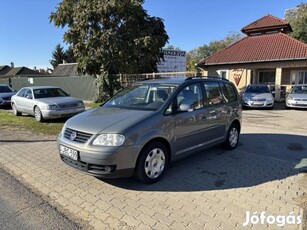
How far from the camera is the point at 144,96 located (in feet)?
16.8

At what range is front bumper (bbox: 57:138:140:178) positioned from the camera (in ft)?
12.7

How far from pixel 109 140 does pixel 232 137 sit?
140 inches

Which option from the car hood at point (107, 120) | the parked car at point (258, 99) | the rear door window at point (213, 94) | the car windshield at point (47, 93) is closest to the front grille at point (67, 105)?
the car windshield at point (47, 93)

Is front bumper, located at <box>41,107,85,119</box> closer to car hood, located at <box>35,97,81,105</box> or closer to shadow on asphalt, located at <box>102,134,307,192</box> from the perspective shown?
car hood, located at <box>35,97,81,105</box>

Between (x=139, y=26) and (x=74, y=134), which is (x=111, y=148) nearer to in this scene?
(x=74, y=134)

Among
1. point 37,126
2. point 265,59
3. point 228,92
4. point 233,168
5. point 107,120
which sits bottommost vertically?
point 233,168

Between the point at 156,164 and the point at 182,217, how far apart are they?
1139 millimetres

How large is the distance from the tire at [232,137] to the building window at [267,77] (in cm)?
1792

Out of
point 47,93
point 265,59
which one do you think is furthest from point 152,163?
point 265,59

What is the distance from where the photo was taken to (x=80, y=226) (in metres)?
3.23

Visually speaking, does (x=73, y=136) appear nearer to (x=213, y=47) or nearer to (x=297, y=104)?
(x=297, y=104)

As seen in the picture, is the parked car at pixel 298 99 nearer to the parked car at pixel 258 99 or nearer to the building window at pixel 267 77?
the parked car at pixel 258 99

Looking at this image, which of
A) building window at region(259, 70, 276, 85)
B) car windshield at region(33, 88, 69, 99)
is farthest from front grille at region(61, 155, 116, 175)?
building window at region(259, 70, 276, 85)

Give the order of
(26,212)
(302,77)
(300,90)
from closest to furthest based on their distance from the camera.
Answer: (26,212), (300,90), (302,77)
